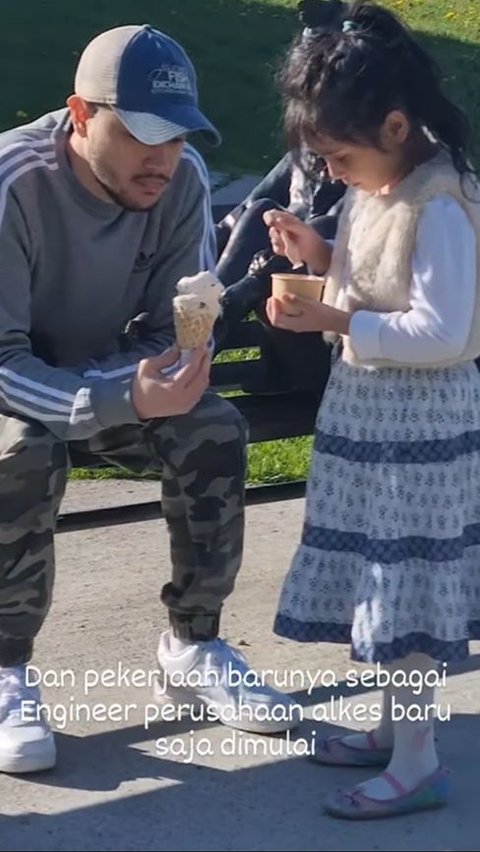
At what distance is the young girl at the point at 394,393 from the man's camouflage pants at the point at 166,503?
271 millimetres

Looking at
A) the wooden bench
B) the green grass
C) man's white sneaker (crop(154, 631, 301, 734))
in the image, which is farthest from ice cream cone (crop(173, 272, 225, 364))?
the green grass

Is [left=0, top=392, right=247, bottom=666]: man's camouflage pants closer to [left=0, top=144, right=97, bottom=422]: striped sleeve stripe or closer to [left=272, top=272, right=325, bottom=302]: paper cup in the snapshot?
[left=0, top=144, right=97, bottom=422]: striped sleeve stripe

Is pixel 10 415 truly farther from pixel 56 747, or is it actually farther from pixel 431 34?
Result: pixel 431 34

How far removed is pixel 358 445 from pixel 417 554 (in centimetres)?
22

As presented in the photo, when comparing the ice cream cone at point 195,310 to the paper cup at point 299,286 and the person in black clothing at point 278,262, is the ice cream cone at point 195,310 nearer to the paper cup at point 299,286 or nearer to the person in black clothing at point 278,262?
the paper cup at point 299,286

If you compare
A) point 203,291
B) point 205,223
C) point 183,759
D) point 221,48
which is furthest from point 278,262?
point 221,48

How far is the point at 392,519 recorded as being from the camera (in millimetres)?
3121

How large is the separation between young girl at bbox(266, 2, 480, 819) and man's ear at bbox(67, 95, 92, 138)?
41cm

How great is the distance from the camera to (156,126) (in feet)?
10.6

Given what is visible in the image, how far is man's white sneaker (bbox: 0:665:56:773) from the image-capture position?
3.34 meters

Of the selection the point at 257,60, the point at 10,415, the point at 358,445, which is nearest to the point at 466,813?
the point at 358,445

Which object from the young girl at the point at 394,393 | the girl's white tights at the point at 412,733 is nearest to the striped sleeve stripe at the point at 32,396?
the young girl at the point at 394,393

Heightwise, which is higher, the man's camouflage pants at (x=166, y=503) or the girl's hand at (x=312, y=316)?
the girl's hand at (x=312, y=316)

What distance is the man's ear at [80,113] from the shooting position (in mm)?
3352
